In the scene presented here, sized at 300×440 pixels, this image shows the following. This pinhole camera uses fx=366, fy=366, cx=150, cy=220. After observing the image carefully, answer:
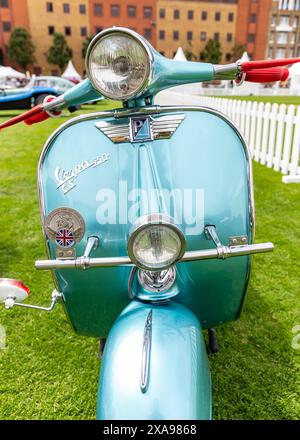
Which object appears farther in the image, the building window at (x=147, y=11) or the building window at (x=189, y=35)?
the building window at (x=189, y=35)

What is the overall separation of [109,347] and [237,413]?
2.64 ft

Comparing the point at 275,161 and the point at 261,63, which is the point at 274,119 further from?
the point at 261,63

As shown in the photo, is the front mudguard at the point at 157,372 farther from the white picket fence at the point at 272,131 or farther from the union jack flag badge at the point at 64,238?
the white picket fence at the point at 272,131

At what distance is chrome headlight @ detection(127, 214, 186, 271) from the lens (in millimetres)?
985

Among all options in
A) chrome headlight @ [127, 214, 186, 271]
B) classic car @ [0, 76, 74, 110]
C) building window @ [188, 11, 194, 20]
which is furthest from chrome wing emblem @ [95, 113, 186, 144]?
building window @ [188, 11, 194, 20]

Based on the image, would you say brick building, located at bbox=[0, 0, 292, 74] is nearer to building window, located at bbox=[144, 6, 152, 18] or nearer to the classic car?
building window, located at bbox=[144, 6, 152, 18]

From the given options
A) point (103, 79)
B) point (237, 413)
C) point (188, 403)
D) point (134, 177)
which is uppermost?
point (103, 79)

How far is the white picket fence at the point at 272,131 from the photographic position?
16.4 ft

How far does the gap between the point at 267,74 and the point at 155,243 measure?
942mm

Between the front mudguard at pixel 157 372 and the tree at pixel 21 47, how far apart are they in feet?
153

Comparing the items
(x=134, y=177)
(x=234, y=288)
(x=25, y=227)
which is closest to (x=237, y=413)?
(x=234, y=288)

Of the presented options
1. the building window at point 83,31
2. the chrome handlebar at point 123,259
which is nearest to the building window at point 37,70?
the building window at point 83,31

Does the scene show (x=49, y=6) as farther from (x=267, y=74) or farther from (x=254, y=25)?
(x=267, y=74)

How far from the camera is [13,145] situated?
24.8ft
